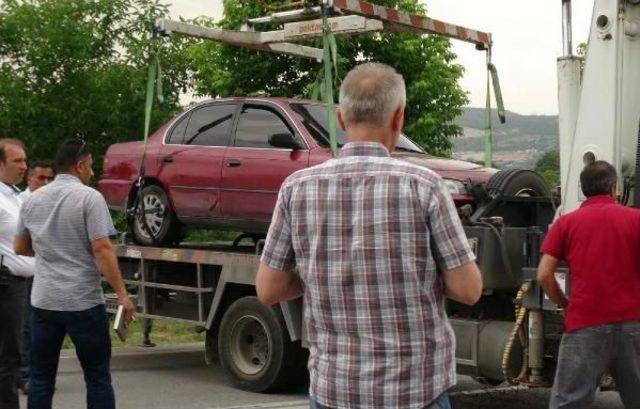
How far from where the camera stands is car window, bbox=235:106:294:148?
34.0 feet

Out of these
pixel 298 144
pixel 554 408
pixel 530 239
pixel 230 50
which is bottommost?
pixel 554 408

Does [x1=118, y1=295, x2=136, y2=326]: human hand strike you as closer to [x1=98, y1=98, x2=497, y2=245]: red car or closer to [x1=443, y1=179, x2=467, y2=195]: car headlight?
[x1=443, y1=179, x2=467, y2=195]: car headlight

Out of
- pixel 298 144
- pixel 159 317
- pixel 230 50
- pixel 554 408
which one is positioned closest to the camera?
pixel 554 408

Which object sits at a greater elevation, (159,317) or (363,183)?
(363,183)

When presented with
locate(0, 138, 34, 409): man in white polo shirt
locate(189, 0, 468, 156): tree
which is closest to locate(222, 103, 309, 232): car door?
locate(0, 138, 34, 409): man in white polo shirt

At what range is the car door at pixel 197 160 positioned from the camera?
34.7ft

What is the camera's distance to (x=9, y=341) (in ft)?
22.0

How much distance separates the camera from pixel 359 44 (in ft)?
71.8


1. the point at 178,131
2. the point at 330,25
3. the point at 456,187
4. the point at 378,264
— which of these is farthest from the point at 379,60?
the point at 378,264

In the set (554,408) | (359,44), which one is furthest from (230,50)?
(554,408)

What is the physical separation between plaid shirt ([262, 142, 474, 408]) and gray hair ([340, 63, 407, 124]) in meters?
0.08

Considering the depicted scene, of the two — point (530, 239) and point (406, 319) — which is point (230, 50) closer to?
point (530, 239)

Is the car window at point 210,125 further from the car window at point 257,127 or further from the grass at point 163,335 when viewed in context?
the grass at point 163,335

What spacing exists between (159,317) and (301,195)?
784 cm
